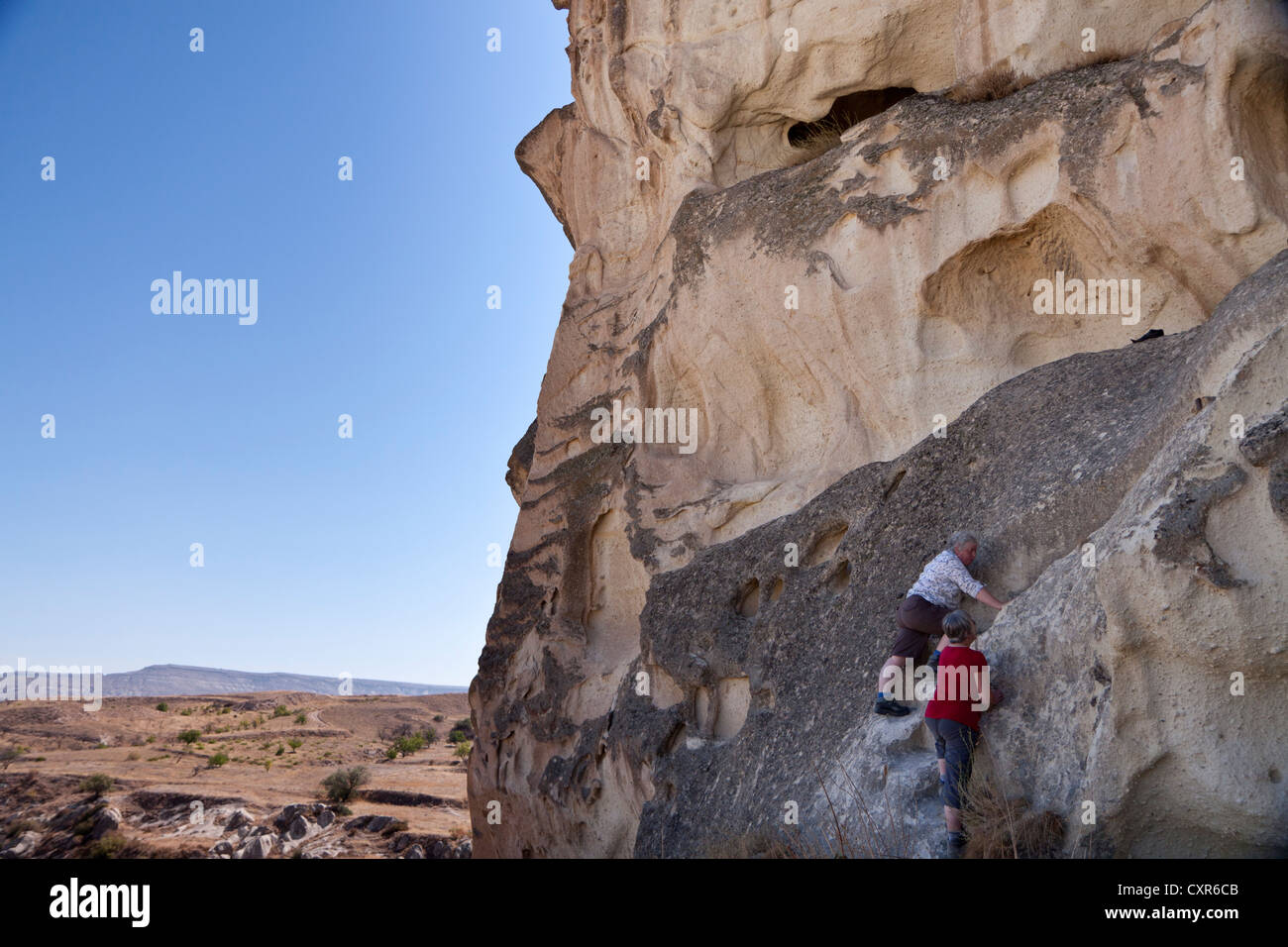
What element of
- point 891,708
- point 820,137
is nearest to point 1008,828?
point 891,708

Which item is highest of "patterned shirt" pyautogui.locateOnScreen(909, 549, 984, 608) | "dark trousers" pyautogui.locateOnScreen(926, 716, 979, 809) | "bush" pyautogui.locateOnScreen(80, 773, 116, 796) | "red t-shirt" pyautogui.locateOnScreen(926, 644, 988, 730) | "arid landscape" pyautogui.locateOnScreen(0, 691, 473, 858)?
"patterned shirt" pyautogui.locateOnScreen(909, 549, 984, 608)

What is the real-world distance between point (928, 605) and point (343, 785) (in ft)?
60.3

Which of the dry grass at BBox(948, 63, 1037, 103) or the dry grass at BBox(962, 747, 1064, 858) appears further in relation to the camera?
the dry grass at BBox(948, 63, 1037, 103)

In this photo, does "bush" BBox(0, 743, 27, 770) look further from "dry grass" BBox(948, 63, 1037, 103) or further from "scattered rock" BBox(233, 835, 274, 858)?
"dry grass" BBox(948, 63, 1037, 103)

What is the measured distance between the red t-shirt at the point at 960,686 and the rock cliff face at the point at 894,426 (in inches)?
8.0

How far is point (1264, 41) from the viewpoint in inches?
262

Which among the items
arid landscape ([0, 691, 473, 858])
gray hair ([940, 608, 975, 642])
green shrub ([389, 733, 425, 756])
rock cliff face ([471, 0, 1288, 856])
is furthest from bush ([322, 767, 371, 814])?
gray hair ([940, 608, 975, 642])

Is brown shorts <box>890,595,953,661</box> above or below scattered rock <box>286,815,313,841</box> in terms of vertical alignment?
above

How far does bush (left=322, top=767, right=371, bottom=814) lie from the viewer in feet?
68.0

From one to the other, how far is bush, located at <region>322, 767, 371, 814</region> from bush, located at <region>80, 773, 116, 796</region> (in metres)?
4.08

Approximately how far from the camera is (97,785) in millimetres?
20172

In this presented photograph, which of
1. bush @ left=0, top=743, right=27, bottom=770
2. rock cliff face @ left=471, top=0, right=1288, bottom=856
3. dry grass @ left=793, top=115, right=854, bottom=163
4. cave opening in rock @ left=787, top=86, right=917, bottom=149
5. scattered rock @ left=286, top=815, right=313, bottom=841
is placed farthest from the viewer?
bush @ left=0, top=743, right=27, bottom=770

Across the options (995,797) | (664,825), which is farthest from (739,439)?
(995,797)
